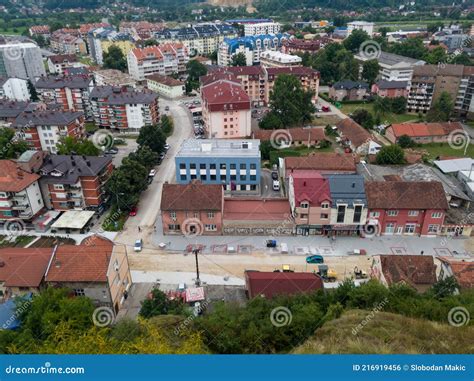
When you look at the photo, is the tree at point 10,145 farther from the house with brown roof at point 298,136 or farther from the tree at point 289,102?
the tree at point 289,102

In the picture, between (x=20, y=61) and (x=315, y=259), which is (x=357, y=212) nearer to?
(x=315, y=259)

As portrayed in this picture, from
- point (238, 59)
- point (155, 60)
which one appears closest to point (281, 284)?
point (238, 59)

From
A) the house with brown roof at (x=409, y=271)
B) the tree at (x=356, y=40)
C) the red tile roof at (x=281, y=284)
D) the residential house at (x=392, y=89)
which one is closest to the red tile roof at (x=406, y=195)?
the house with brown roof at (x=409, y=271)

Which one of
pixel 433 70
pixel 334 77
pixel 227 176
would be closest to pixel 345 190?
pixel 227 176

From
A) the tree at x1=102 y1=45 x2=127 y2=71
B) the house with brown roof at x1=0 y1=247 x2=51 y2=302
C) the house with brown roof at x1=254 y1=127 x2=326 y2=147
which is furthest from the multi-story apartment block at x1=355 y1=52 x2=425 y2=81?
the house with brown roof at x1=0 y1=247 x2=51 y2=302

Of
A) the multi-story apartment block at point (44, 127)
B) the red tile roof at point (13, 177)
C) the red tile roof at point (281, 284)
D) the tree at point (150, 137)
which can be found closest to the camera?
the red tile roof at point (281, 284)

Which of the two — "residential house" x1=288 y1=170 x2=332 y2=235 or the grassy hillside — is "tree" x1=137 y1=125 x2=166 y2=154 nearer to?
"residential house" x1=288 y1=170 x2=332 y2=235
